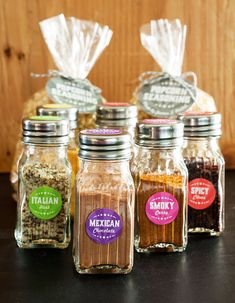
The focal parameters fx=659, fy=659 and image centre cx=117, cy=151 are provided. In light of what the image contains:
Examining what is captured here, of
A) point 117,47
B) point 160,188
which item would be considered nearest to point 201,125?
point 160,188

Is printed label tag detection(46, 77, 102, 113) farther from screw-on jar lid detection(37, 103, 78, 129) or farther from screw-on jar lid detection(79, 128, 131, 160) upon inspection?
screw-on jar lid detection(79, 128, 131, 160)

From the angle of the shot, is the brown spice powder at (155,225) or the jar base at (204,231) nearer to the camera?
the brown spice powder at (155,225)

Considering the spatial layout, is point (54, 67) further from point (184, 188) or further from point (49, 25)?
point (184, 188)

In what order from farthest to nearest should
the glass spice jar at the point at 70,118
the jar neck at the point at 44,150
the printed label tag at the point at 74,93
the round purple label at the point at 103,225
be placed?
the printed label tag at the point at 74,93 < the glass spice jar at the point at 70,118 < the jar neck at the point at 44,150 < the round purple label at the point at 103,225

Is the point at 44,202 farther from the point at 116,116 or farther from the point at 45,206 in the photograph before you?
the point at 116,116

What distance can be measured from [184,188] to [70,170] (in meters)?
0.17

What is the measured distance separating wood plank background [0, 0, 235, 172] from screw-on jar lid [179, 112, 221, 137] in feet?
1.45

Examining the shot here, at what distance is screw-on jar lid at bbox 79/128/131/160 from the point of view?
0.84 metres

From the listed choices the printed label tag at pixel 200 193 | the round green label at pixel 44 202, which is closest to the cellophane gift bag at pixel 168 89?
the printed label tag at pixel 200 193

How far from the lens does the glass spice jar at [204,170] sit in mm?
1000

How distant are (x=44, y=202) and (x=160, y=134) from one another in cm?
19

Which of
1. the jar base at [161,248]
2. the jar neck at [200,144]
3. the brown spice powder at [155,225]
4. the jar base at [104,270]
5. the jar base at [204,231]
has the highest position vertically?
the jar neck at [200,144]

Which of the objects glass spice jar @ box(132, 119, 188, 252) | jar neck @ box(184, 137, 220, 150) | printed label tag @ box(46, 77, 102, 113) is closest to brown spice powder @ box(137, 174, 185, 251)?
glass spice jar @ box(132, 119, 188, 252)

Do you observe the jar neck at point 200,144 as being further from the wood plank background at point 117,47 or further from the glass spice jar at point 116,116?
the wood plank background at point 117,47
